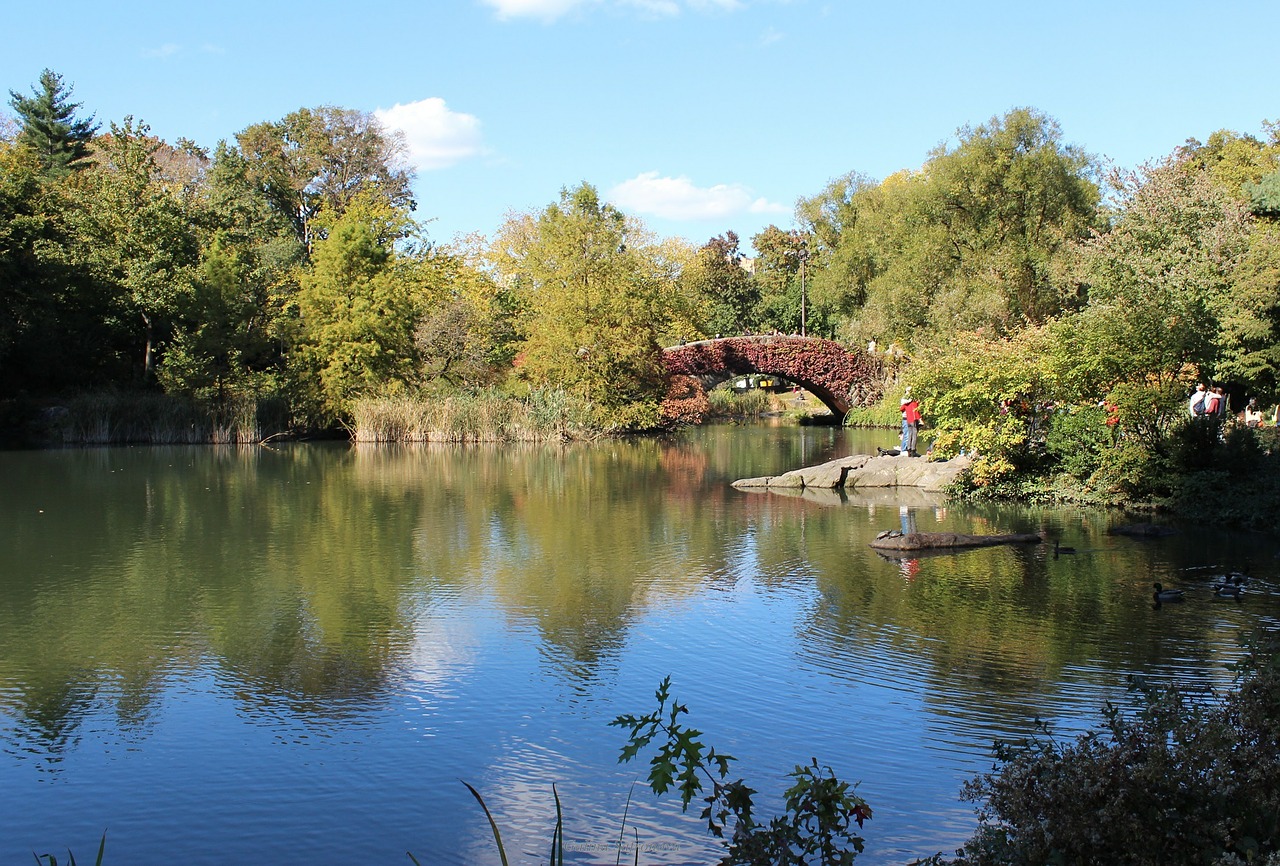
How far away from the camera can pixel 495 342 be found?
39.0m

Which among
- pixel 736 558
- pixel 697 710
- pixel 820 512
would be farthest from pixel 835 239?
pixel 697 710

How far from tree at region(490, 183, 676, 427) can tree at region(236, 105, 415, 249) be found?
17016 millimetres

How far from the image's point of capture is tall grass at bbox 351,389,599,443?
3073 cm

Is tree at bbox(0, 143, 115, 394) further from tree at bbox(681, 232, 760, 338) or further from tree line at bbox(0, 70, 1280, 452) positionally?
tree at bbox(681, 232, 760, 338)

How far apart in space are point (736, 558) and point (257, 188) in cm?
4202

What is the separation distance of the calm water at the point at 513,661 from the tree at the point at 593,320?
59.2 ft

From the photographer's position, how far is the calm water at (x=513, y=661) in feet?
17.4

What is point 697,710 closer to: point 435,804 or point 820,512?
point 435,804

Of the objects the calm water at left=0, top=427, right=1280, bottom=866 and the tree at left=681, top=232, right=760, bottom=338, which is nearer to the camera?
the calm water at left=0, top=427, right=1280, bottom=866

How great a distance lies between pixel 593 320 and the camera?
33656mm

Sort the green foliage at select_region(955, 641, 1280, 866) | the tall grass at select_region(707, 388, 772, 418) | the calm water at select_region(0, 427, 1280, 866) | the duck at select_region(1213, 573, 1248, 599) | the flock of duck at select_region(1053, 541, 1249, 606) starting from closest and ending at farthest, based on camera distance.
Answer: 1. the green foliage at select_region(955, 641, 1280, 866)
2. the calm water at select_region(0, 427, 1280, 866)
3. the flock of duck at select_region(1053, 541, 1249, 606)
4. the duck at select_region(1213, 573, 1248, 599)
5. the tall grass at select_region(707, 388, 772, 418)

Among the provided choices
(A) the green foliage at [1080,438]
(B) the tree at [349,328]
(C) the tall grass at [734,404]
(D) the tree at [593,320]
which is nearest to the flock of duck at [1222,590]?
(A) the green foliage at [1080,438]

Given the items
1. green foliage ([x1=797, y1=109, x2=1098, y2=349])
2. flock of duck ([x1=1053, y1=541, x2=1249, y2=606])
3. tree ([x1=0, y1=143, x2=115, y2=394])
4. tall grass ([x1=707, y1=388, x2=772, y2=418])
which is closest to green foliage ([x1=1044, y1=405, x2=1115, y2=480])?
flock of duck ([x1=1053, y1=541, x2=1249, y2=606])

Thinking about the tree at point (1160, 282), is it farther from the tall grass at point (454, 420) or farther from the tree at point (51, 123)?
the tree at point (51, 123)
